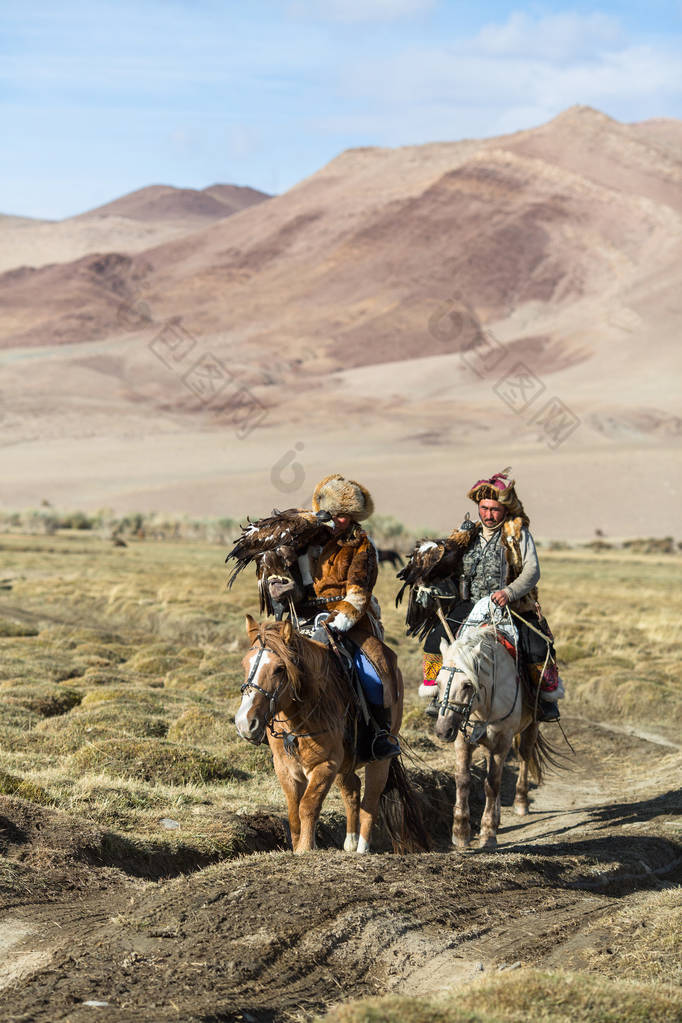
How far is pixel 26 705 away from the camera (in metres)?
14.3

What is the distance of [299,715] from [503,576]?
2935 millimetres

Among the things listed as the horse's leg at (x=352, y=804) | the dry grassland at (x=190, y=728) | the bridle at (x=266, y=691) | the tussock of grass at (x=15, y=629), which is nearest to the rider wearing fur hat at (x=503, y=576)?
the dry grassland at (x=190, y=728)

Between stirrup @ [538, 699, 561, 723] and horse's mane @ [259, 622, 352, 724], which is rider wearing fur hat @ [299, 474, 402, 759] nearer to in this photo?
horse's mane @ [259, 622, 352, 724]

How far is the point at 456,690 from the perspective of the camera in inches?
356

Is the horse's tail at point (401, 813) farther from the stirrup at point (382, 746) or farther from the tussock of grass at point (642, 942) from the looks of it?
the tussock of grass at point (642, 942)

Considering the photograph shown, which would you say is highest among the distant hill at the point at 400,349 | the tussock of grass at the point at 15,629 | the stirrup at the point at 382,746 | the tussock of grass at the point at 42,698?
the distant hill at the point at 400,349

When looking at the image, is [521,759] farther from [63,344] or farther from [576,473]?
[63,344]

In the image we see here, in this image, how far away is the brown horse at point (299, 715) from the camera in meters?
7.31

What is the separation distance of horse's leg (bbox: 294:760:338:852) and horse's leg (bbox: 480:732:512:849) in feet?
7.69

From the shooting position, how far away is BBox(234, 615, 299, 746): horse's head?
23.5ft

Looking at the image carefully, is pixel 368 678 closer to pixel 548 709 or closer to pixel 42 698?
pixel 548 709

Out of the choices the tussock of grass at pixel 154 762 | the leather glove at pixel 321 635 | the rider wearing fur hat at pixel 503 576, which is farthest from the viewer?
the tussock of grass at pixel 154 762

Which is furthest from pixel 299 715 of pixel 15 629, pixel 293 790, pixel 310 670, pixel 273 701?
pixel 15 629

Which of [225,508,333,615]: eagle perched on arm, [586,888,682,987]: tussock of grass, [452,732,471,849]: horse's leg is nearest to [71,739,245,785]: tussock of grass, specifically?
[452,732,471,849]: horse's leg
